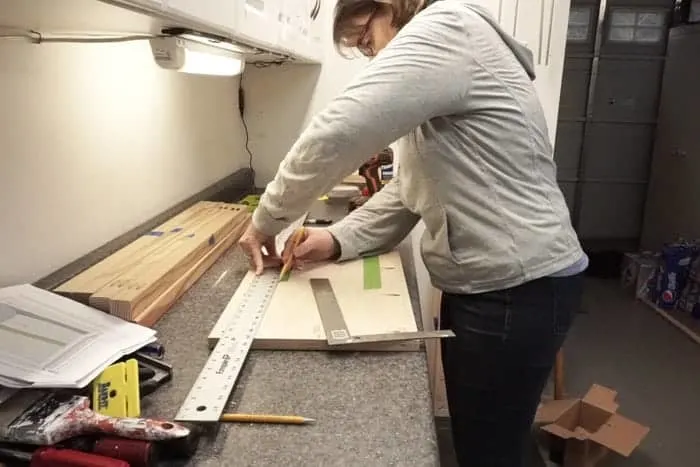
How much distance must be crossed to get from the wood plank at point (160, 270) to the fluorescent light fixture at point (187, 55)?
36cm

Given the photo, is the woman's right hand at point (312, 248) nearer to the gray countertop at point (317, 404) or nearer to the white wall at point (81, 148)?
the gray countertop at point (317, 404)

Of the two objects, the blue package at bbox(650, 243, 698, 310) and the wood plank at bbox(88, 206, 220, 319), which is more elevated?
the wood plank at bbox(88, 206, 220, 319)

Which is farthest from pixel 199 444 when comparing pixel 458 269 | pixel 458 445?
pixel 458 445

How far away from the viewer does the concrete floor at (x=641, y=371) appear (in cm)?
232

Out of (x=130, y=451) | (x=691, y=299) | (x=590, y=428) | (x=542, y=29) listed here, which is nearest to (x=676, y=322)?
(x=691, y=299)

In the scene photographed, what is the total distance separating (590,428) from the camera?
2.22 m

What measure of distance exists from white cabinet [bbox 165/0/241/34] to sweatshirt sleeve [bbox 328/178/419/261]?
56 cm

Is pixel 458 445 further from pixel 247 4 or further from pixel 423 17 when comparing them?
pixel 247 4

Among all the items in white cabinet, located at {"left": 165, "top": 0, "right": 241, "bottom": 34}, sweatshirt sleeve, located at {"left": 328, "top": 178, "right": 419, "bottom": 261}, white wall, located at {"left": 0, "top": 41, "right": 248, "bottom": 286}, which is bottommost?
sweatshirt sleeve, located at {"left": 328, "top": 178, "right": 419, "bottom": 261}

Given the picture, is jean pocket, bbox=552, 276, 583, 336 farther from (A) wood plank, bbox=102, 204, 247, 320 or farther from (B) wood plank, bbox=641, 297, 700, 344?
(B) wood plank, bbox=641, 297, 700, 344

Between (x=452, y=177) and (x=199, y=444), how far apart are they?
23.6 inches

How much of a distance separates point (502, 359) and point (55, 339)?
0.74 metres

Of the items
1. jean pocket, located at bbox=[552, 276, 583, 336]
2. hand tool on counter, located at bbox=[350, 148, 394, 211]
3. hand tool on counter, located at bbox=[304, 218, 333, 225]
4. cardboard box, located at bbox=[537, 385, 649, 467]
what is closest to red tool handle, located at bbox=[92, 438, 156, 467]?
jean pocket, located at bbox=[552, 276, 583, 336]

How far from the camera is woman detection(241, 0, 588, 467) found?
94 cm
